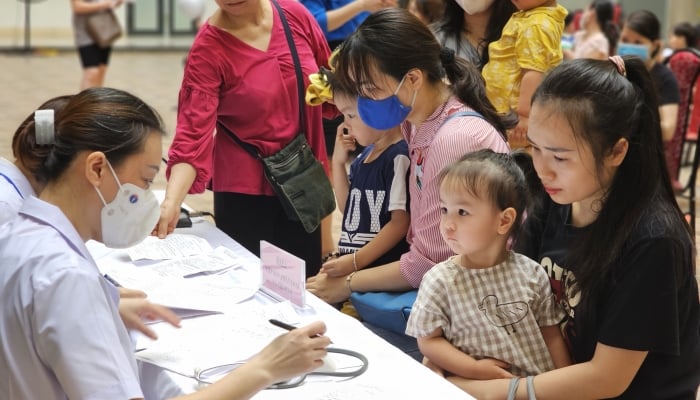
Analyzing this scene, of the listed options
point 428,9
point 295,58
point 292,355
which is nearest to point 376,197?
point 295,58

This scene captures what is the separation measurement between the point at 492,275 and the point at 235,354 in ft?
1.92

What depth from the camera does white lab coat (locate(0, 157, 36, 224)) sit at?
2.13 meters

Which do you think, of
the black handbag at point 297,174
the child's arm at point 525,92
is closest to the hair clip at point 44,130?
the black handbag at point 297,174

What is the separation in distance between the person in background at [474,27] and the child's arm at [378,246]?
3.27ft

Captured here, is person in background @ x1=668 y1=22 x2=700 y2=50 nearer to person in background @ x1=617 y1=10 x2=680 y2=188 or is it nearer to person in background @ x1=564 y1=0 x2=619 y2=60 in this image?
person in background @ x1=564 y1=0 x2=619 y2=60

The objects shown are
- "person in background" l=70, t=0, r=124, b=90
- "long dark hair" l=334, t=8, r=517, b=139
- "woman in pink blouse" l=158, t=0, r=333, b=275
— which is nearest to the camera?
"long dark hair" l=334, t=8, r=517, b=139

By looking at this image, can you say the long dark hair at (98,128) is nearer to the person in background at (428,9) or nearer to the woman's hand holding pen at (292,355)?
the woman's hand holding pen at (292,355)

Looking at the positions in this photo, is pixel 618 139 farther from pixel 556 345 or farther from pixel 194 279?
pixel 194 279

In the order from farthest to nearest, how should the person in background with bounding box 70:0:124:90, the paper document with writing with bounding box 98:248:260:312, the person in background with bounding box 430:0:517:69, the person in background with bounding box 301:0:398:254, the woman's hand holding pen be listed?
the person in background with bounding box 70:0:124:90 < the person in background with bounding box 301:0:398:254 < the person in background with bounding box 430:0:517:69 < the paper document with writing with bounding box 98:248:260:312 < the woman's hand holding pen

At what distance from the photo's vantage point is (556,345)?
2033 mm

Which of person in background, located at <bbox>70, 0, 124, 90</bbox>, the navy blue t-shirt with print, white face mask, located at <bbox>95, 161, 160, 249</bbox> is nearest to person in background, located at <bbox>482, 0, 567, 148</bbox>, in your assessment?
the navy blue t-shirt with print

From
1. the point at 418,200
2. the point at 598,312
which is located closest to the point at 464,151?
the point at 418,200

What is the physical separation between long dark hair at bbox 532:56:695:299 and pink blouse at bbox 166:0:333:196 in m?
1.23

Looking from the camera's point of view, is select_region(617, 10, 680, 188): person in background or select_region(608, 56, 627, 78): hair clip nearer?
select_region(608, 56, 627, 78): hair clip
